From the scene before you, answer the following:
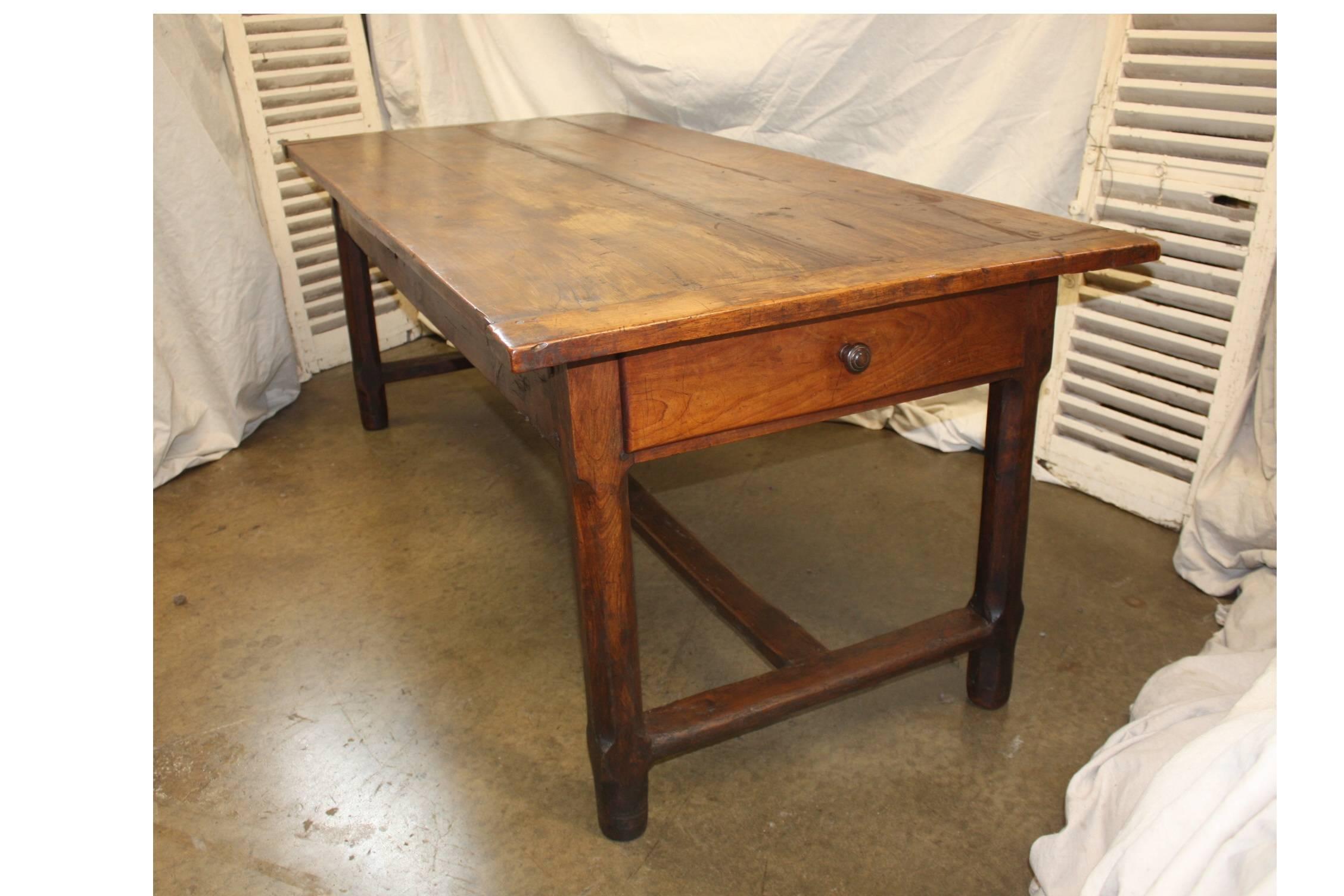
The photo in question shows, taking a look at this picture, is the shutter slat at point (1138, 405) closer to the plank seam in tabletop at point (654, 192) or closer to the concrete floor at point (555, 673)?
the concrete floor at point (555, 673)

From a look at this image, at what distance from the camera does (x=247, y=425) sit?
9.76 feet

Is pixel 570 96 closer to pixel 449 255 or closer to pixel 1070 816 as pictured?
pixel 449 255

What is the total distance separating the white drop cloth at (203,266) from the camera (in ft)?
8.89

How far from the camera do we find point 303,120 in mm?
3117

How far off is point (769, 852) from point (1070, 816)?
421 mm

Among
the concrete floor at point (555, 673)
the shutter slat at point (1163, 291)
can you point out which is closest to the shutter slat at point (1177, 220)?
the shutter slat at point (1163, 291)

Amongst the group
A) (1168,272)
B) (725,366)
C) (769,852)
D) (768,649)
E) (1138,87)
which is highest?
(1138,87)

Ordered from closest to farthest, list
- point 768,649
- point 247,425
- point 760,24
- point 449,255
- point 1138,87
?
point 449,255
point 768,649
point 1138,87
point 760,24
point 247,425

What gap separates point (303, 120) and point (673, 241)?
2.06 meters

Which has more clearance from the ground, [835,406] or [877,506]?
[835,406]

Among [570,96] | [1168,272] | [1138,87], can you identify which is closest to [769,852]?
[1168,272]

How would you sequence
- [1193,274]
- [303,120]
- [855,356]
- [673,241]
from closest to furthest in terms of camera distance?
[855,356], [673,241], [1193,274], [303,120]

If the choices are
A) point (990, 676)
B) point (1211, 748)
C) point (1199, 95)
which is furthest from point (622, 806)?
point (1199, 95)

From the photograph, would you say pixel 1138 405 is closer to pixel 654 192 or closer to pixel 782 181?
pixel 782 181
